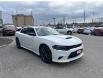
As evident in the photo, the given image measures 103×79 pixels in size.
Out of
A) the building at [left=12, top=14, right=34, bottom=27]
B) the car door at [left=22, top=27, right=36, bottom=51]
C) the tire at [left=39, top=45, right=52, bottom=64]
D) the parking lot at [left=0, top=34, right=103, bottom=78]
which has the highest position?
the building at [left=12, top=14, right=34, bottom=27]

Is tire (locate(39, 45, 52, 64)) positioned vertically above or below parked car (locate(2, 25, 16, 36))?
below

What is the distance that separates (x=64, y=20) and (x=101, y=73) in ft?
200

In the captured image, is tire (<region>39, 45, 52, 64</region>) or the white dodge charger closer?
the white dodge charger

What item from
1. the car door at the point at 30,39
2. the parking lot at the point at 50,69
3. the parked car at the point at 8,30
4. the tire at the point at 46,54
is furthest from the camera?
the parked car at the point at 8,30

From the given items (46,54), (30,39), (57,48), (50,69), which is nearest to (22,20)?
(30,39)

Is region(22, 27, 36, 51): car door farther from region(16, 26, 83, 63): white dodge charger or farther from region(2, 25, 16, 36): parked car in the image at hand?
region(2, 25, 16, 36): parked car

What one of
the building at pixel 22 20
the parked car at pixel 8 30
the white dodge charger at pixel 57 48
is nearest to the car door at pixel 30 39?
the white dodge charger at pixel 57 48

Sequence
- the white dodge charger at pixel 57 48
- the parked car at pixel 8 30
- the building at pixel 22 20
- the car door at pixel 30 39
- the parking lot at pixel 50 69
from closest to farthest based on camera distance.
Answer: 1. the parking lot at pixel 50 69
2. the white dodge charger at pixel 57 48
3. the car door at pixel 30 39
4. the parked car at pixel 8 30
5. the building at pixel 22 20

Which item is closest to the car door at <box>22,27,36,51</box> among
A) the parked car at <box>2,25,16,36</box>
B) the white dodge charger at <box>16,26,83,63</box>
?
the white dodge charger at <box>16,26,83,63</box>

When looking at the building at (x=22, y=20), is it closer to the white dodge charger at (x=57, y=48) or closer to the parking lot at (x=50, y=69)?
the white dodge charger at (x=57, y=48)

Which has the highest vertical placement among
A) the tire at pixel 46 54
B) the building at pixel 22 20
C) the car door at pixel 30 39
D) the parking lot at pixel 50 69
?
the building at pixel 22 20

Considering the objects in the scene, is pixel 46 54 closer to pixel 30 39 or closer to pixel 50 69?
pixel 50 69

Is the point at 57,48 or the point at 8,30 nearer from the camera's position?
the point at 57,48

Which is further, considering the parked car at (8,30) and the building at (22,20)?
the building at (22,20)
